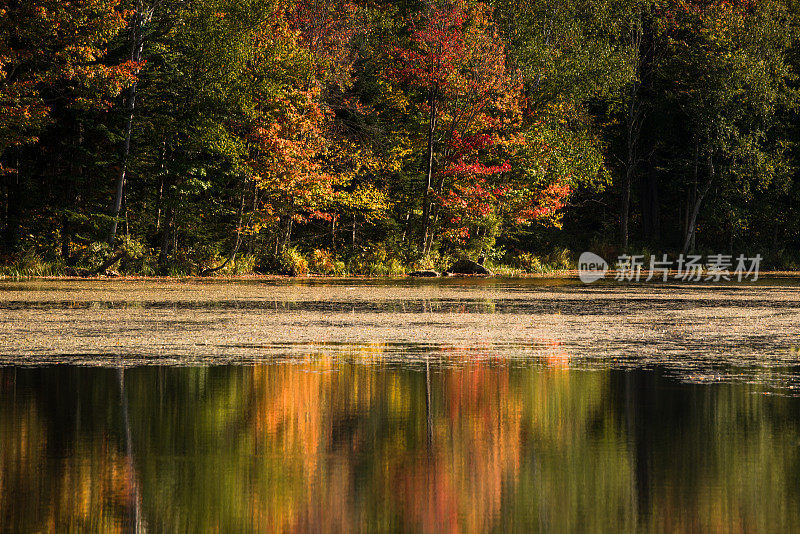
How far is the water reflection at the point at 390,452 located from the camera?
5.62 m

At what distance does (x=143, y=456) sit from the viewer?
277 inches

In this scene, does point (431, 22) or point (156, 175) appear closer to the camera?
point (156, 175)

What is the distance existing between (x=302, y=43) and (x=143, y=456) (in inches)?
1402

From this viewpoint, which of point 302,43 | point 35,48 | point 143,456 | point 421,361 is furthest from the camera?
point 302,43

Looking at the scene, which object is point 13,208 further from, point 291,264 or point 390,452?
point 390,452

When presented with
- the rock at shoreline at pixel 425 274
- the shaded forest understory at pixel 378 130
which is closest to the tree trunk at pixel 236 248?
the shaded forest understory at pixel 378 130

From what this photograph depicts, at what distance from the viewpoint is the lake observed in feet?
18.7

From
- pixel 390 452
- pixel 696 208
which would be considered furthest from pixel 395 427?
pixel 696 208

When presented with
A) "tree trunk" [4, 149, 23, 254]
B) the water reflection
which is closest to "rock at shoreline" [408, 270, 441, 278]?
"tree trunk" [4, 149, 23, 254]

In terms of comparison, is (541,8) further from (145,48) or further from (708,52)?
(145,48)

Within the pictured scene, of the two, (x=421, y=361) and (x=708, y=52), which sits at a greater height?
(x=708, y=52)

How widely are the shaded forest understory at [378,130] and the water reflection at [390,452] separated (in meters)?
27.2

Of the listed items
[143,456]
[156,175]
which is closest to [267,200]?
[156,175]

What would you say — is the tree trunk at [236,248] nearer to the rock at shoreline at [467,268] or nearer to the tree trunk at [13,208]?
the tree trunk at [13,208]
